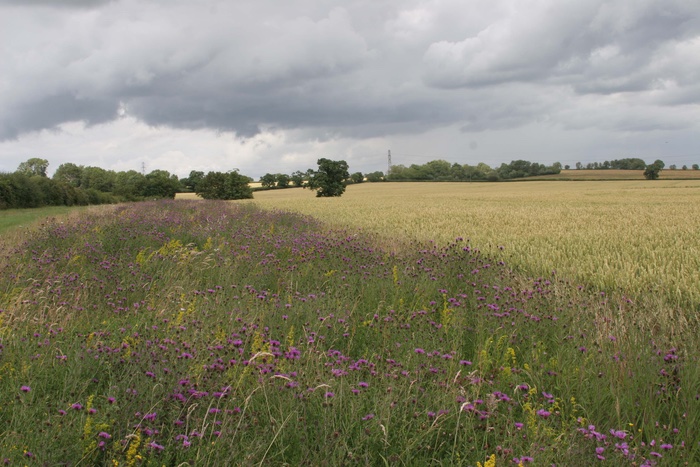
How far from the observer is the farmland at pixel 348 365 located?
273 centimetres

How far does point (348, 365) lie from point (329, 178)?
7567 centimetres

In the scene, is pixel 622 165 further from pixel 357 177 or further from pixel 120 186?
pixel 120 186

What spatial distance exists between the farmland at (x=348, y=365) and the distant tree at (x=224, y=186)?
6931 cm

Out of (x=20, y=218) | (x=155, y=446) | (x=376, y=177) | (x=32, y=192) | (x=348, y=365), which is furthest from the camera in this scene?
(x=376, y=177)

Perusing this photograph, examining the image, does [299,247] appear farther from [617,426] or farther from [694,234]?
[694,234]

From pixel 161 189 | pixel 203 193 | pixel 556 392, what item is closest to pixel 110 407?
pixel 556 392

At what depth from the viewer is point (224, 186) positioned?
76.6 m

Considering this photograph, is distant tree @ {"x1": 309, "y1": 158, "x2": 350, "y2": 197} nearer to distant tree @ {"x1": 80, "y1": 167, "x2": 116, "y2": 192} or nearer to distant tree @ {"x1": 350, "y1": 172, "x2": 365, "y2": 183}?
distant tree @ {"x1": 350, "y1": 172, "x2": 365, "y2": 183}

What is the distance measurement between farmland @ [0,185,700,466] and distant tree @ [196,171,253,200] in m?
69.3

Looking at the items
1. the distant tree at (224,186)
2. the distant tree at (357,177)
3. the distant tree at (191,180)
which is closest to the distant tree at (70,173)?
the distant tree at (191,180)

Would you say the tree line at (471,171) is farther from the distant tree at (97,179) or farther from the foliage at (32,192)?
the foliage at (32,192)

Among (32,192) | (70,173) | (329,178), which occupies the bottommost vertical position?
(32,192)

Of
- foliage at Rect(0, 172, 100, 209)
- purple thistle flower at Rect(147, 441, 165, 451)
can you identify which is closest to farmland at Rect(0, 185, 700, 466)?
purple thistle flower at Rect(147, 441, 165, 451)

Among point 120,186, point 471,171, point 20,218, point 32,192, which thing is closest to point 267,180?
point 120,186
